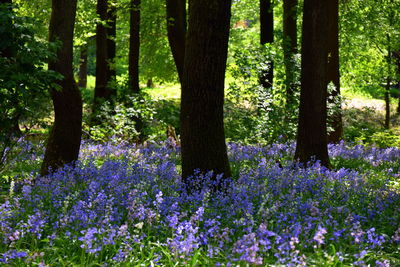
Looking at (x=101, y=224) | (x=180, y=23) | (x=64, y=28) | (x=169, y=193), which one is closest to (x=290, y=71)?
(x=180, y=23)

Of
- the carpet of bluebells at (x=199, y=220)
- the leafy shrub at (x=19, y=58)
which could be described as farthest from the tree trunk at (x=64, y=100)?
the leafy shrub at (x=19, y=58)

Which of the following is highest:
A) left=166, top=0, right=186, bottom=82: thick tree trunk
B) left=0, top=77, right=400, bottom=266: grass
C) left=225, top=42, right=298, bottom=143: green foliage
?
left=166, top=0, right=186, bottom=82: thick tree trunk

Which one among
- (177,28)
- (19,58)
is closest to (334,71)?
(177,28)

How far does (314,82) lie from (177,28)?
514cm

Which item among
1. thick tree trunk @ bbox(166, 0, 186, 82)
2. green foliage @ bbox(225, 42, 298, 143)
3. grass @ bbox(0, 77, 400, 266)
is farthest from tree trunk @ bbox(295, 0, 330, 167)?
thick tree trunk @ bbox(166, 0, 186, 82)

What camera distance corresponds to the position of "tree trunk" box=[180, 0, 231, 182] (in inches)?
281

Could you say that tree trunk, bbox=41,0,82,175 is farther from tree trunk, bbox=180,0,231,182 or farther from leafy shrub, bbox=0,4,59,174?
tree trunk, bbox=180,0,231,182

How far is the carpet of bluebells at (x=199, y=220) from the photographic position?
4211 mm

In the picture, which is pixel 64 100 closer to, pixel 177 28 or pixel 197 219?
pixel 197 219

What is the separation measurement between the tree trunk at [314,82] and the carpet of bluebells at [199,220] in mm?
1124

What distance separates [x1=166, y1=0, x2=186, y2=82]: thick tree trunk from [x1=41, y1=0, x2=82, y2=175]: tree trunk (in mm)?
4753

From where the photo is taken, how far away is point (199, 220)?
4.91 meters

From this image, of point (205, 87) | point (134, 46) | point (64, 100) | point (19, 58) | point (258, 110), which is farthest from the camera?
point (134, 46)

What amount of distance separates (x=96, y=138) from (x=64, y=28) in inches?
233
